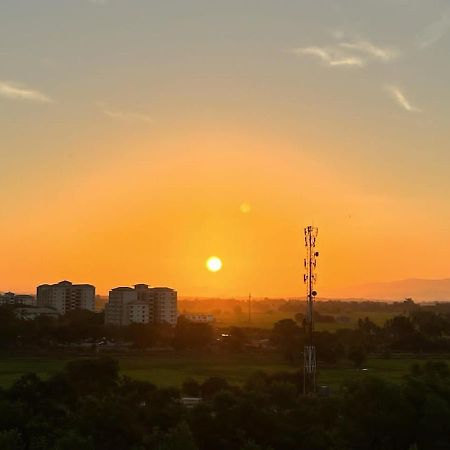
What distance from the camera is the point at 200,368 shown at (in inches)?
1773

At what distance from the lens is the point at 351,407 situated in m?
17.5

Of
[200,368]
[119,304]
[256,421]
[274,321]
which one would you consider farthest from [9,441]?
[274,321]

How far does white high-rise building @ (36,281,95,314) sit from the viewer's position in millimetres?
111812

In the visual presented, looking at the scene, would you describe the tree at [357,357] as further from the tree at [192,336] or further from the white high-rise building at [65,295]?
the white high-rise building at [65,295]

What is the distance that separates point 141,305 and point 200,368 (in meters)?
53.6

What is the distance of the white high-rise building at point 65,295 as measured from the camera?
111812 millimetres

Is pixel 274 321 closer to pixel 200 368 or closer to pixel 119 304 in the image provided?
pixel 119 304

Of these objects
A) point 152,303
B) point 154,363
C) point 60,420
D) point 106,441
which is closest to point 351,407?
point 106,441

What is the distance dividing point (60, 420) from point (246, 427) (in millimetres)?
5191

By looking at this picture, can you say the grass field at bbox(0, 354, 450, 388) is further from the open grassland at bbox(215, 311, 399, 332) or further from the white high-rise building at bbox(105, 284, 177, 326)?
the white high-rise building at bbox(105, 284, 177, 326)

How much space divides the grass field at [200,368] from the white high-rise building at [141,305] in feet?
143

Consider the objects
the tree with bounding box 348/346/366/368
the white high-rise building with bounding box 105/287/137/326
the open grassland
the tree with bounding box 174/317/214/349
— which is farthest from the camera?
the white high-rise building with bounding box 105/287/137/326

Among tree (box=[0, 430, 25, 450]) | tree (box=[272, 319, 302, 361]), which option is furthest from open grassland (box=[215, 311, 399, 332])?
tree (box=[0, 430, 25, 450])

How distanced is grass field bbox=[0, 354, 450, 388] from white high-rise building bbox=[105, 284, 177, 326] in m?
43.5
